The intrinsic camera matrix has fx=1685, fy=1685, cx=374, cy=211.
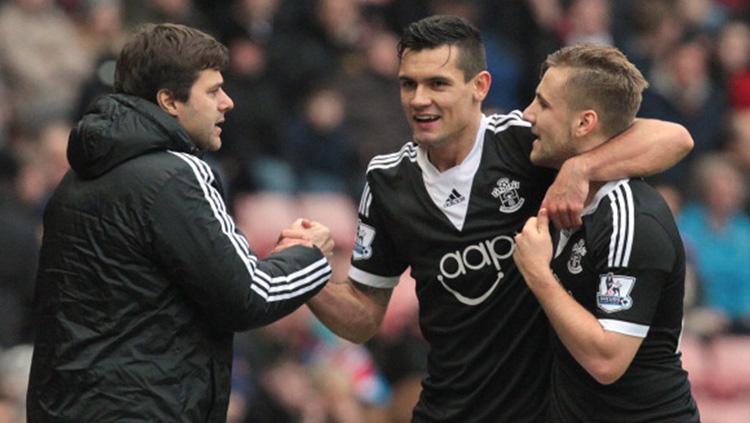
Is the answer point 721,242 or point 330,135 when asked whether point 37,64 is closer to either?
point 330,135

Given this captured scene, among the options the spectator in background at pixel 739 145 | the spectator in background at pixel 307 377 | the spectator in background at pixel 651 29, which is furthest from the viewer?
the spectator in background at pixel 651 29

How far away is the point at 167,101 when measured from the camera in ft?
18.8

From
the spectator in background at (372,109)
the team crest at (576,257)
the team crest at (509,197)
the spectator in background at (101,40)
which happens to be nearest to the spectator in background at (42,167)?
the spectator in background at (101,40)

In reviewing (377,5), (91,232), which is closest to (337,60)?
(377,5)

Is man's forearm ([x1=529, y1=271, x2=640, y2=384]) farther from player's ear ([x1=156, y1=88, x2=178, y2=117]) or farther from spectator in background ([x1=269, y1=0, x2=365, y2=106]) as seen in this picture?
spectator in background ([x1=269, y1=0, x2=365, y2=106])

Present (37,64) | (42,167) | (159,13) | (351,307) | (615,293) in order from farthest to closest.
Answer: (159,13) → (37,64) → (42,167) → (351,307) → (615,293)

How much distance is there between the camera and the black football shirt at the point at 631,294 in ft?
18.5

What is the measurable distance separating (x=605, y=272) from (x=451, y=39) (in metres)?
1.22

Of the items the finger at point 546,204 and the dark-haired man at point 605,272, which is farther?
the finger at point 546,204

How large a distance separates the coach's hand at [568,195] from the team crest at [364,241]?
0.94 metres

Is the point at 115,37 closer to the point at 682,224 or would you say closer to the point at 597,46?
the point at 682,224

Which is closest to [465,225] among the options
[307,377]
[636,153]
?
[636,153]

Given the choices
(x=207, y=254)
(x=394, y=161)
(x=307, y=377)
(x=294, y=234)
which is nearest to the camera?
(x=207, y=254)

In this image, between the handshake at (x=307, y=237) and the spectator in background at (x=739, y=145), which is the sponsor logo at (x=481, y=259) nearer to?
the handshake at (x=307, y=237)
